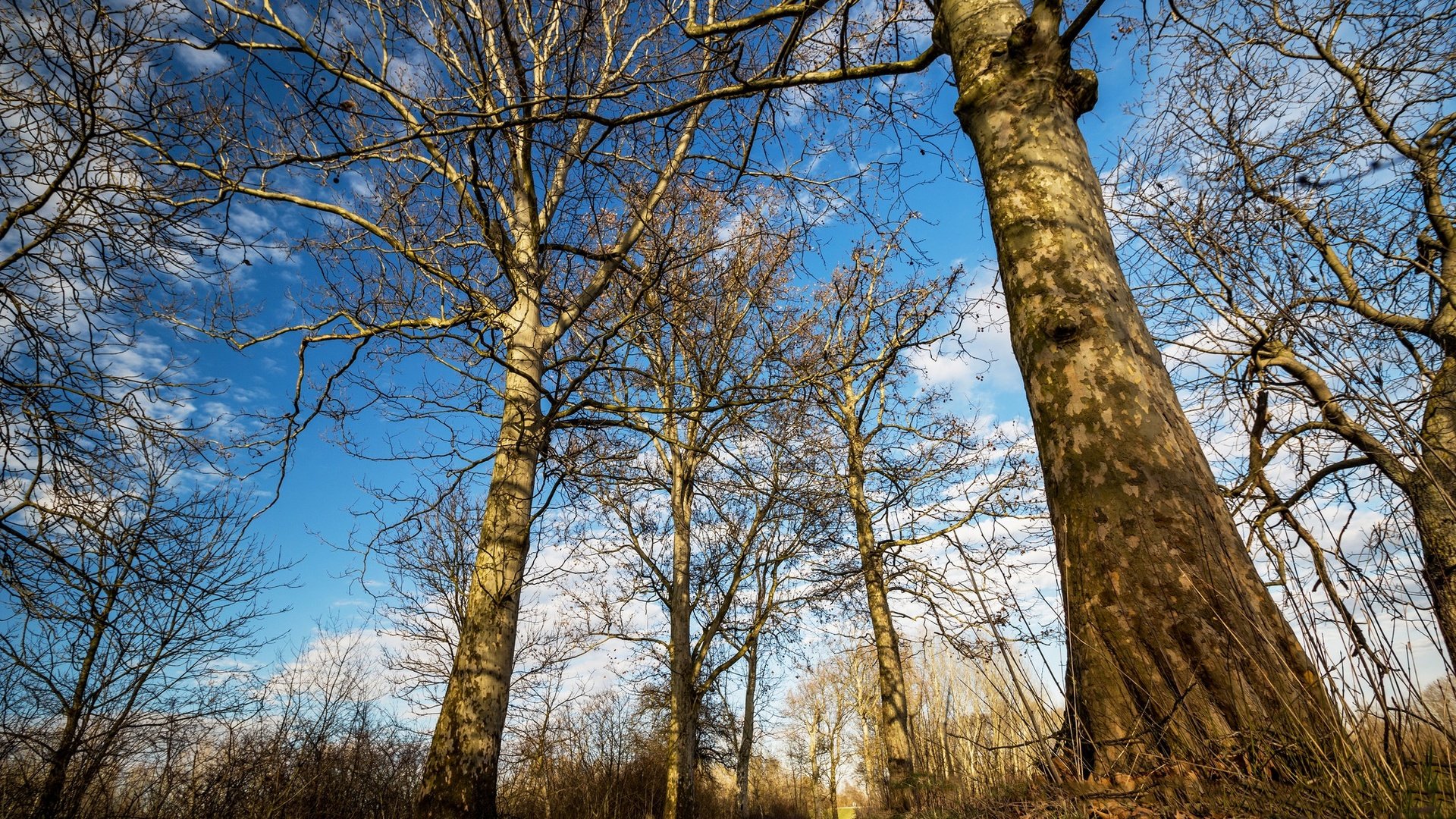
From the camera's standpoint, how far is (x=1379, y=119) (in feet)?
21.9

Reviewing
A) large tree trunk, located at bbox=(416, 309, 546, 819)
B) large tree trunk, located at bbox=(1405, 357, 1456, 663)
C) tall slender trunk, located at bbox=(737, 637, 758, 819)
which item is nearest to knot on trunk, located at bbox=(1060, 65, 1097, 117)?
large tree trunk, located at bbox=(416, 309, 546, 819)

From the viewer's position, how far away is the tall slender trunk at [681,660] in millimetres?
8195

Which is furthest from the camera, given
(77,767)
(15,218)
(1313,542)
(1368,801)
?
(77,767)

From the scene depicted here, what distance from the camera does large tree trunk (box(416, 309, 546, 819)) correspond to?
12.3 feet

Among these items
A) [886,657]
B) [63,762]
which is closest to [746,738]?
[886,657]

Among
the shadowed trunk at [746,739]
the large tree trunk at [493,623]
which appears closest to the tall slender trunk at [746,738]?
the shadowed trunk at [746,739]

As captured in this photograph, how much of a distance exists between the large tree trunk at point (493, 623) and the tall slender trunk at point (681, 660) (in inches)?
120

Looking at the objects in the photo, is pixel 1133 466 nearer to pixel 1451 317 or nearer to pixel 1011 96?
pixel 1011 96

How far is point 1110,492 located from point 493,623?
3.79 meters

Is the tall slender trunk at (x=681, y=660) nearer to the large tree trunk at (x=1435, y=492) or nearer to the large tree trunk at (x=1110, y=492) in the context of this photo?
the large tree trunk at (x=1110, y=492)

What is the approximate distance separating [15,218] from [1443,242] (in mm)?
11946

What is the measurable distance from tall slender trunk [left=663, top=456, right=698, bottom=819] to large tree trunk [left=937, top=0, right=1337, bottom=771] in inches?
217

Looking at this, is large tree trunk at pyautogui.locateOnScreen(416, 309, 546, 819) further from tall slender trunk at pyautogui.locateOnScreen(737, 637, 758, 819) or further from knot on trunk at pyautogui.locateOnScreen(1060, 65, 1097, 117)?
tall slender trunk at pyautogui.locateOnScreen(737, 637, 758, 819)

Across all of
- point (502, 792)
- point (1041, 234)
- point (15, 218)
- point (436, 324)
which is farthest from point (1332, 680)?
point (502, 792)
